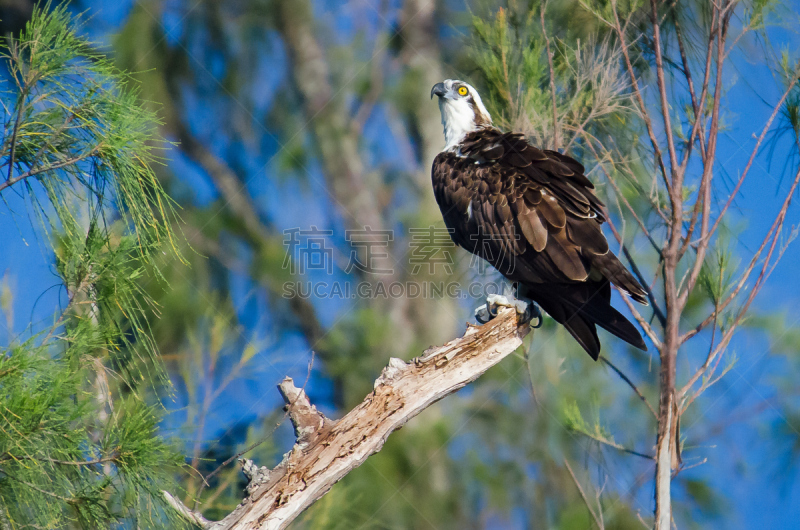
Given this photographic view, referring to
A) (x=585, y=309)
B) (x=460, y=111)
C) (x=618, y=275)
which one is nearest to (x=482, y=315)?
(x=585, y=309)

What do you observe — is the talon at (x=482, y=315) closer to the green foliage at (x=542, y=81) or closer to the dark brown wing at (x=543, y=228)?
the dark brown wing at (x=543, y=228)

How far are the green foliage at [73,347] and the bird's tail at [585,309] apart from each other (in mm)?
1473

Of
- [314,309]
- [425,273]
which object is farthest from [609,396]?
[314,309]

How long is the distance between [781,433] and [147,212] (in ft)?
12.6

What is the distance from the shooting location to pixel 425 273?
510 cm

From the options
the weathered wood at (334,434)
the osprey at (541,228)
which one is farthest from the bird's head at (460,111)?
the weathered wood at (334,434)

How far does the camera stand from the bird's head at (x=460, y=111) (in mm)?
3467

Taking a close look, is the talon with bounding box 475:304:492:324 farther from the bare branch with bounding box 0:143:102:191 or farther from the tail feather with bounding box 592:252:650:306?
the bare branch with bounding box 0:143:102:191

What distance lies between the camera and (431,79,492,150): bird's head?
11.4ft

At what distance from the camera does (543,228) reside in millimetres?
2674

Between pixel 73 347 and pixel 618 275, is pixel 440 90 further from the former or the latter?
pixel 73 347

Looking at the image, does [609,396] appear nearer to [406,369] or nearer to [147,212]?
[406,369]

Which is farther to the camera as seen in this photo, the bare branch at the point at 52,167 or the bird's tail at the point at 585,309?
the bird's tail at the point at 585,309

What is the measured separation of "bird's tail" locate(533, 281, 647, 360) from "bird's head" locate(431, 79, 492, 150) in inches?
A: 43.1
